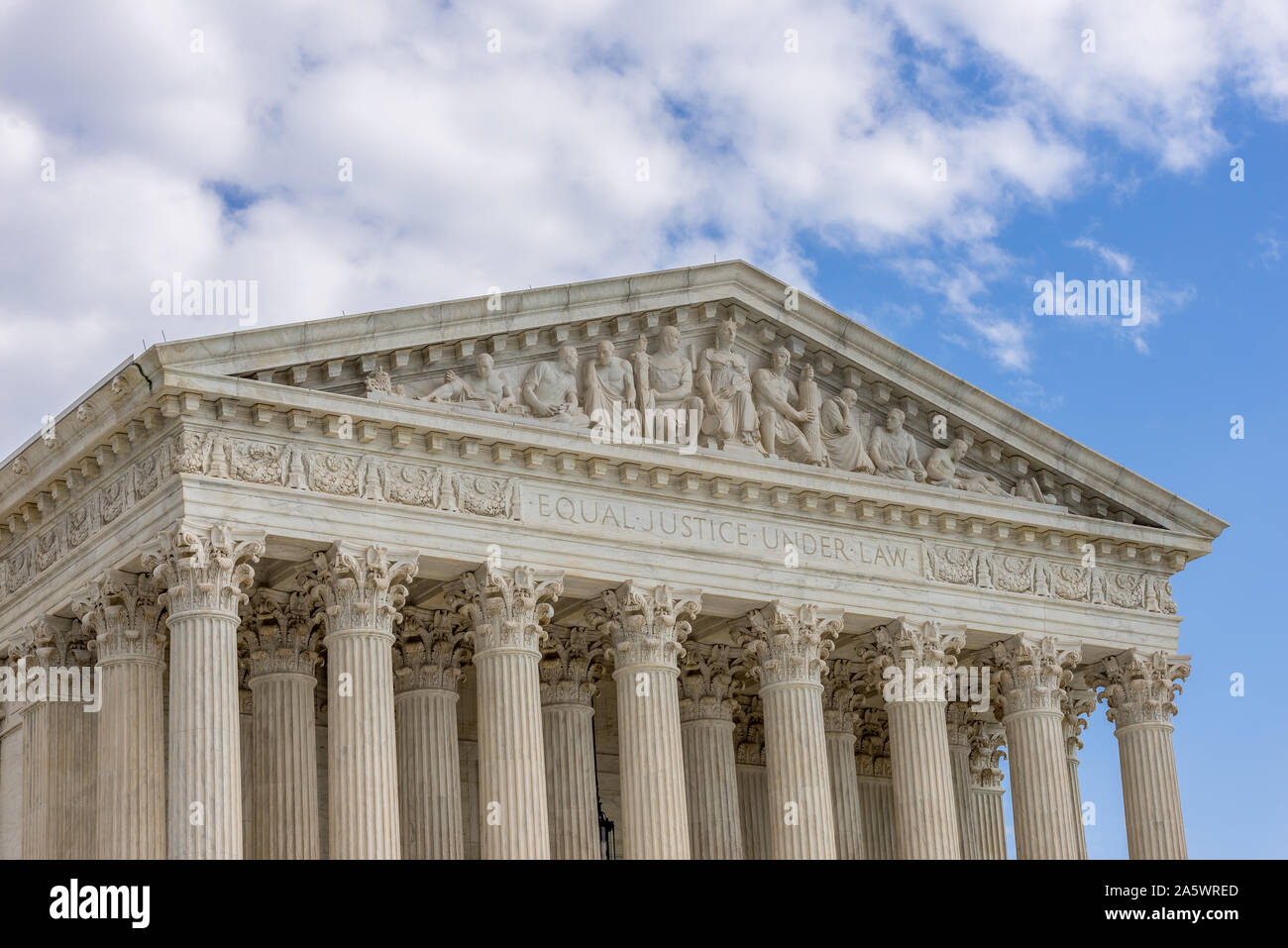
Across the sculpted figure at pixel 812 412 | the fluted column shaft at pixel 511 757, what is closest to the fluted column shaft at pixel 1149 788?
the sculpted figure at pixel 812 412

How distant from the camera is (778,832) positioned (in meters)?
44.5

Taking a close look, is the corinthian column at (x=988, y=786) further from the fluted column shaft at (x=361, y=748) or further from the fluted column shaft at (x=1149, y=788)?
the fluted column shaft at (x=361, y=748)

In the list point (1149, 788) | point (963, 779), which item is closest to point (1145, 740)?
point (1149, 788)

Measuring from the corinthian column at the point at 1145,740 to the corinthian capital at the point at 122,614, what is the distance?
21642 mm

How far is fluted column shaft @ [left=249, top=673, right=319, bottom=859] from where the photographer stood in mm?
42969

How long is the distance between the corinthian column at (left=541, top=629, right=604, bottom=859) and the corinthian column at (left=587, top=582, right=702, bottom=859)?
2521 mm

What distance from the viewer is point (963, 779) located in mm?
54562

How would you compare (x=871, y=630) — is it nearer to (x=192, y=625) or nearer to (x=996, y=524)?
(x=996, y=524)

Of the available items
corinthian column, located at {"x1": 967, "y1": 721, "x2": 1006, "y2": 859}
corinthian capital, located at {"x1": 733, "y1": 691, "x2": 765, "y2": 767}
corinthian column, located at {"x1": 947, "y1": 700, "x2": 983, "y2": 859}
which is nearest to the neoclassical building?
corinthian capital, located at {"x1": 733, "y1": 691, "x2": 765, "y2": 767}

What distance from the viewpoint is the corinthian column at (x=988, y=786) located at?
55094 millimetres

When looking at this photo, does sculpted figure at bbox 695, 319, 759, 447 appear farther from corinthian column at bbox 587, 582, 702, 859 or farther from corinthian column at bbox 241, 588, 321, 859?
corinthian column at bbox 241, 588, 321, 859

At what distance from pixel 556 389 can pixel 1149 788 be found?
657 inches
